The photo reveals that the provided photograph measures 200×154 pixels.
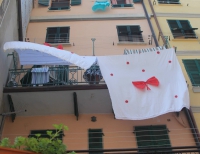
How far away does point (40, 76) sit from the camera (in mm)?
8516

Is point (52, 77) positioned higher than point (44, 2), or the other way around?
point (44, 2)

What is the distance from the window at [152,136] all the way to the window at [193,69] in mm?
2162

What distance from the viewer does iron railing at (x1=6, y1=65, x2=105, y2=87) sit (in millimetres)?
8430

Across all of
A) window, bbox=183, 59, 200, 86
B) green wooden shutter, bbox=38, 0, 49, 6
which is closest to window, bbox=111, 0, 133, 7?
green wooden shutter, bbox=38, 0, 49, 6

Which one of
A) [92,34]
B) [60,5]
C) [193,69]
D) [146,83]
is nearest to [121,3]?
[60,5]

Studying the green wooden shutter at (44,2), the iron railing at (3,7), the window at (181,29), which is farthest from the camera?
the green wooden shutter at (44,2)

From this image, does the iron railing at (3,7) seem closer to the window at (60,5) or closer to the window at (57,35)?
the window at (57,35)

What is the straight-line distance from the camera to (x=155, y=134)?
8141 millimetres

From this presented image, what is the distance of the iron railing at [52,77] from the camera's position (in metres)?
8.43

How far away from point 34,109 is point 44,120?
0.42 m

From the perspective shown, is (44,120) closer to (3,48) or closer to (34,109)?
(34,109)

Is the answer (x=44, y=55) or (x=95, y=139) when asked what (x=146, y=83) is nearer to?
(x=95, y=139)

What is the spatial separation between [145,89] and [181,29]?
5051mm

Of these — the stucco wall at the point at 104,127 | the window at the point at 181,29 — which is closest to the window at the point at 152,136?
the stucco wall at the point at 104,127
